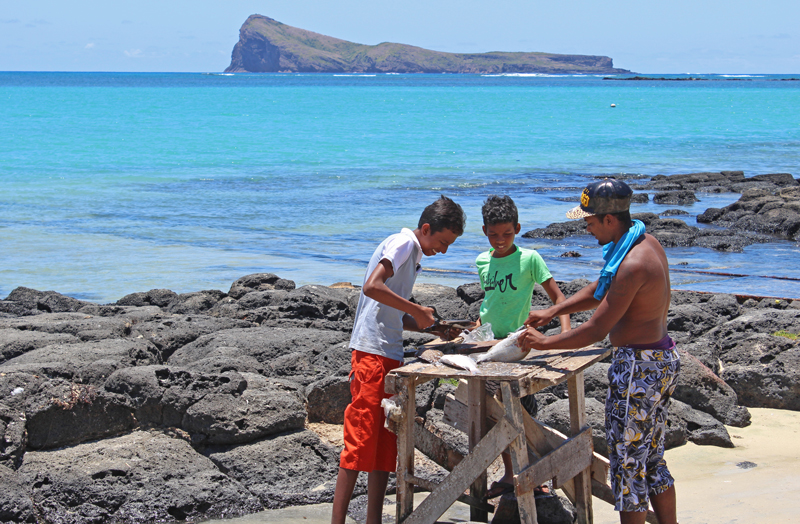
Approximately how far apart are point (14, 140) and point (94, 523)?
140 ft

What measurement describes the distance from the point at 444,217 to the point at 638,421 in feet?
4.47

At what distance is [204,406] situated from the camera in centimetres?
527

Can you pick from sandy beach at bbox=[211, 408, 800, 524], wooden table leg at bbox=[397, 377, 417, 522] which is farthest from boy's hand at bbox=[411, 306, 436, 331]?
sandy beach at bbox=[211, 408, 800, 524]

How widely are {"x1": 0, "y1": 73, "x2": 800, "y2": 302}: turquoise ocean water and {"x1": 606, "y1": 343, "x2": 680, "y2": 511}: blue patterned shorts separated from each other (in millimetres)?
8939

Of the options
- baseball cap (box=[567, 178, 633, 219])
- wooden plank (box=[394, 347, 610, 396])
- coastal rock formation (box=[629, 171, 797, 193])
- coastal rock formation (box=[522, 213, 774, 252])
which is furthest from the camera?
coastal rock formation (box=[629, 171, 797, 193])

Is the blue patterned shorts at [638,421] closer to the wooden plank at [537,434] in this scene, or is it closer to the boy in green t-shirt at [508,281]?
the wooden plank at [537,434]

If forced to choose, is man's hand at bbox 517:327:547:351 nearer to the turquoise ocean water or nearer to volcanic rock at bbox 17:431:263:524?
volcanic rock at bbox 17:431:263:524

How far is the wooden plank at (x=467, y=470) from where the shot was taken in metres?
3.77

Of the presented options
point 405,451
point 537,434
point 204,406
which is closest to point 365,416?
point 405,451

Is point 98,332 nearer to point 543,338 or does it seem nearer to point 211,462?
point 211,462

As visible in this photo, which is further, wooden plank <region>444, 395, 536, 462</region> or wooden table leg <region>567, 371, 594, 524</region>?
wooden plank <region>444, 395, 536, 462</region>

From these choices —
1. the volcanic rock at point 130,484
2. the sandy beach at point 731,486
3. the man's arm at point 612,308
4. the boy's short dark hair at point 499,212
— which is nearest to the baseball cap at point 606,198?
the man's arm at point 612,308

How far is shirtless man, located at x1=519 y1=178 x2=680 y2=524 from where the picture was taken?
12.3 feet

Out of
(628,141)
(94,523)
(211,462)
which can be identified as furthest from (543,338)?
(628,141)
